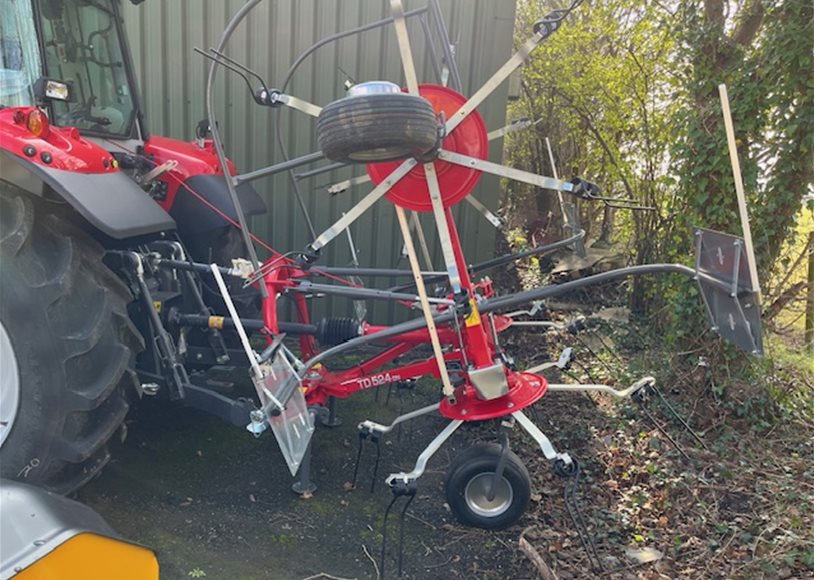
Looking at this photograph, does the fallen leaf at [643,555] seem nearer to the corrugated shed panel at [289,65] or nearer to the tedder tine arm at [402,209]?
the tedder tine arm at [402,209]

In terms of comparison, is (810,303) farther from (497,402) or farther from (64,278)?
(64,278)

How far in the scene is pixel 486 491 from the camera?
102 inches

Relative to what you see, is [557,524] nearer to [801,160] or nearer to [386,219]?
[801,160]

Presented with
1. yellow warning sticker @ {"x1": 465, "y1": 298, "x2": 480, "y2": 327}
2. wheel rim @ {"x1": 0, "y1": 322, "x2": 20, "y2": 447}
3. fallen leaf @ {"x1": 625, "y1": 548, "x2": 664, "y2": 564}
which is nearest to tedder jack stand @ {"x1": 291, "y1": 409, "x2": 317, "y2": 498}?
yellow warning sticker @ {"x1": 465, "y1": 298, "x2": 480, "y2": 327}

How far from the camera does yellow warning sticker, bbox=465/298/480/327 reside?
250cm

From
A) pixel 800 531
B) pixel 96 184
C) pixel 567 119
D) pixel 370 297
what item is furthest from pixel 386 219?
pixel 800 531

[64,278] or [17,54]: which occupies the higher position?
[17,54]

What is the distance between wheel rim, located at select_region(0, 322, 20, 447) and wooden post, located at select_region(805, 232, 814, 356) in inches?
152

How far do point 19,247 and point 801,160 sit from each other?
11.4ft

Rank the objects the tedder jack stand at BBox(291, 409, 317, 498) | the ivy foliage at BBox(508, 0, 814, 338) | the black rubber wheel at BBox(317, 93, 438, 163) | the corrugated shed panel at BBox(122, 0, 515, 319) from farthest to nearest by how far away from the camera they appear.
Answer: the corrugated shed panel at BBox(122, 0, 515, 319)
the ivy foliage at BBox(508, 0, 814, 338)
the tedder jack stand at BBox(291, 409, 317, 498)
the black rubber wheel at BBox(317, 93, 438, 163)

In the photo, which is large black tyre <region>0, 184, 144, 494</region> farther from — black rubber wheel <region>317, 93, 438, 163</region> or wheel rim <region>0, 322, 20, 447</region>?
black rubber wheel <region>317, 93, 438, 163</region>

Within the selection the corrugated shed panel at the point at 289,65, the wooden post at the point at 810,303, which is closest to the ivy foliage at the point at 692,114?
the wooden post at the point at 810,303

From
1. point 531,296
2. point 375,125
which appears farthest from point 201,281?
point 531,296

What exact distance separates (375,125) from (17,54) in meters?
1.54
